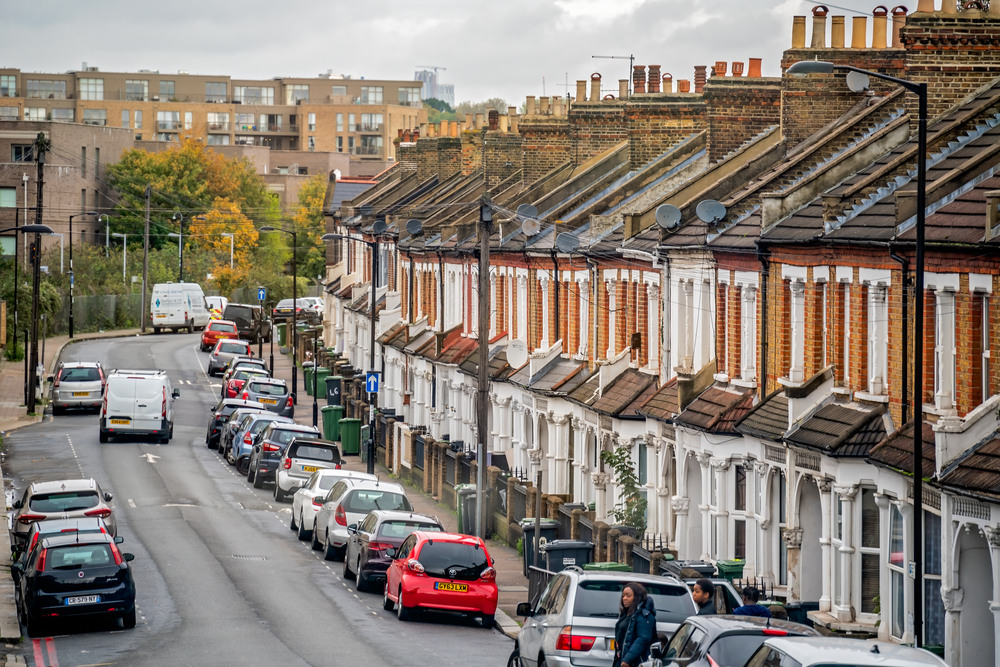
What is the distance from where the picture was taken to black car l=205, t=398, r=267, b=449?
2046 inches

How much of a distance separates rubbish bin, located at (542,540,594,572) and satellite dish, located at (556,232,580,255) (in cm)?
971

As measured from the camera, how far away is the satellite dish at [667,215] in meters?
29.0

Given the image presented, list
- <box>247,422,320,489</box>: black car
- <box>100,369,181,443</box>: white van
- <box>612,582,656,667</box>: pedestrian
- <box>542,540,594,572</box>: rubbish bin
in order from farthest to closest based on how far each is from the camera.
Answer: <box>100,369,181,443</box>: white van → <box>247,422,320,489</box>: black car → <box>542,540,594,572</box>: rubbish bin → <box>612,582,656,667</box>: pedestrian

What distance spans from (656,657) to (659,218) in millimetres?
15459

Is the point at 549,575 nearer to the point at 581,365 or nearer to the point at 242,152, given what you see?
the point at 581,365

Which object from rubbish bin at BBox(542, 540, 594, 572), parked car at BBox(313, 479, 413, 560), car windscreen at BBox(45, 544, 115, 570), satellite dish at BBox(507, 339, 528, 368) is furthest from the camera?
satellite dish at BBox(507, 339, 528, 368)

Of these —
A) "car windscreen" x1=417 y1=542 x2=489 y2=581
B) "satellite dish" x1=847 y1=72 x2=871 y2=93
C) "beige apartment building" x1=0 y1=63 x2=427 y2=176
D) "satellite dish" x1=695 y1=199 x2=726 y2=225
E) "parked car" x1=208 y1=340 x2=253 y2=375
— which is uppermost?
"beige apartment building" x1=0 y1=63 x2=427 y2=176

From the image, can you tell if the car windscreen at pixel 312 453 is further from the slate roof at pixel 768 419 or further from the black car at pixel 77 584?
the slate roof at pixel 768 419

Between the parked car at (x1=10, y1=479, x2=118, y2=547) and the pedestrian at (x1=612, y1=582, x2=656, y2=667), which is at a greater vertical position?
the pedestrian at (x1=612, y1=582, x2=656, y2=667)

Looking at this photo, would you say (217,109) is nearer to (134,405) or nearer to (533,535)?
(134,405)

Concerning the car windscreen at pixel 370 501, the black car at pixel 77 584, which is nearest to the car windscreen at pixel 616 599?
the black car at pixel 77 584

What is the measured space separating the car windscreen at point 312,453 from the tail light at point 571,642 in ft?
82.7

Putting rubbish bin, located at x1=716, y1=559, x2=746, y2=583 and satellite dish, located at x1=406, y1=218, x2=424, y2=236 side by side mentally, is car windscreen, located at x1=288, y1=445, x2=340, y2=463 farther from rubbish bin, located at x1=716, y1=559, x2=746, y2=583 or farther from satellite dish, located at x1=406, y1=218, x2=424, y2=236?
rubbish bin, located at x1=716, y1=559, x2=746, y2=583

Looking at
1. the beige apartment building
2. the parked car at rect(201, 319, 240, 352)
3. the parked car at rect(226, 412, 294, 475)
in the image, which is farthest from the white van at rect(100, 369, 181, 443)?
the beige apartment building
